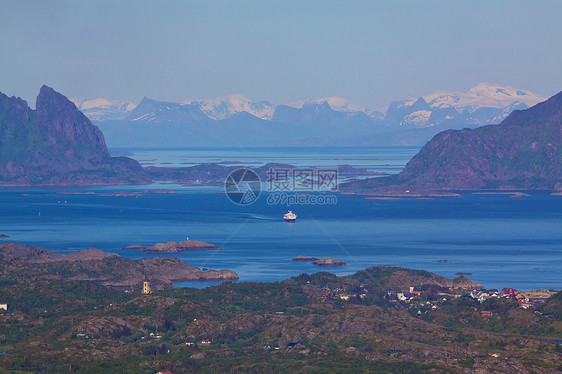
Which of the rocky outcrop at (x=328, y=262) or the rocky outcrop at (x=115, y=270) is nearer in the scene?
the rocky outcrop at (x=115, y=270)

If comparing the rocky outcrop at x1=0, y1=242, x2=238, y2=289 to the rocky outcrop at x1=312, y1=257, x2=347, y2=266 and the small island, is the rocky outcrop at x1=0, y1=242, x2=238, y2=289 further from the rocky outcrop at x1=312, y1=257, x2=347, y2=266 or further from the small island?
the small island

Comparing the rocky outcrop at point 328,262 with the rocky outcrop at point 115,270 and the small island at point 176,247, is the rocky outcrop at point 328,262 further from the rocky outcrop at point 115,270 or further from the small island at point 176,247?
the small island at point 176,247

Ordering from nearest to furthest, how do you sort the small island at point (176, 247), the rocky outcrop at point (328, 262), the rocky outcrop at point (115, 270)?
the rocky outcrop at point (115, 270) → the rocky outcrop at point (328, 262) → the small island at point (176, 247)

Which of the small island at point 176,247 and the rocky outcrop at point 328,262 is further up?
the small island at point 176,247

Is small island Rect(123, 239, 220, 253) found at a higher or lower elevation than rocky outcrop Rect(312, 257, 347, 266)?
higher

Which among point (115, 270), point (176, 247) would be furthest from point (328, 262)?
point (115, 270)

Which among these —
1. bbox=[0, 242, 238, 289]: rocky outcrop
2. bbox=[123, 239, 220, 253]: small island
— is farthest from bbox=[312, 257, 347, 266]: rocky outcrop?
bbox=[123, 239, 220, 253]: small island

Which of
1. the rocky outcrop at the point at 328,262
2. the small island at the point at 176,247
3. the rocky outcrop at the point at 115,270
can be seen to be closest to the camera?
the rocky outcrop at the point at 115,270

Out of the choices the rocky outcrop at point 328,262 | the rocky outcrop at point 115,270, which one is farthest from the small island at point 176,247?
the rocky outcrop at point 328,262

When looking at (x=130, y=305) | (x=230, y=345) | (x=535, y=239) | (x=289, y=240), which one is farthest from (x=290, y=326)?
(x=535, y=239)
